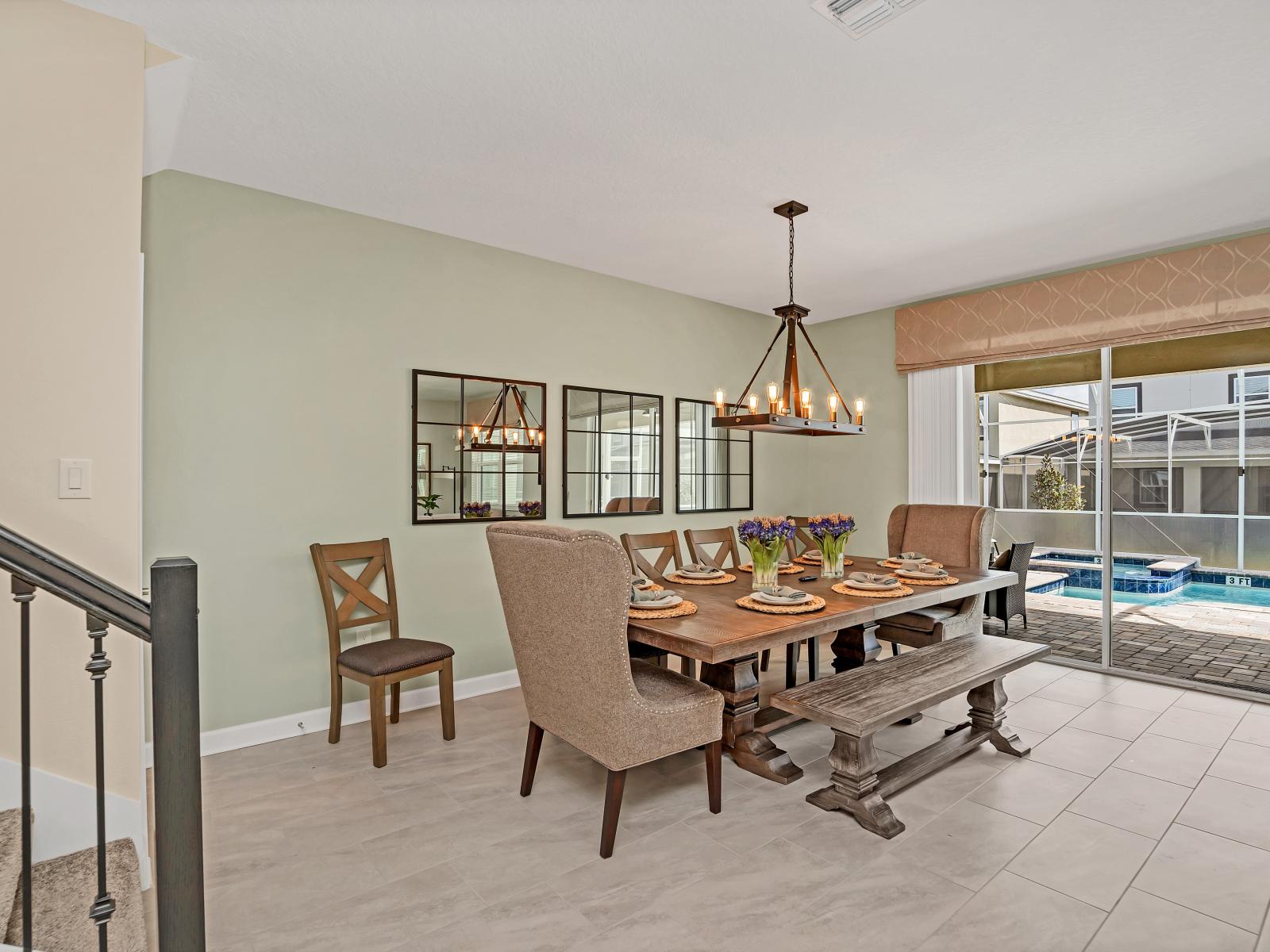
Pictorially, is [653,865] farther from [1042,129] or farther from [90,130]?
[1042,129]

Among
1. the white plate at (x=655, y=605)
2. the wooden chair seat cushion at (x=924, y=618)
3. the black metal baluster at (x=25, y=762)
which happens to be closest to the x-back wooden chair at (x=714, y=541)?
the wooden chair seat cushion at (x=924, y=618)

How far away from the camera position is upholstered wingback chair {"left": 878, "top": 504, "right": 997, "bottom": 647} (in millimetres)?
3682

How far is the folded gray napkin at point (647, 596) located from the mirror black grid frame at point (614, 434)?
5.78ft

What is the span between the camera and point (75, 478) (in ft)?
6.68

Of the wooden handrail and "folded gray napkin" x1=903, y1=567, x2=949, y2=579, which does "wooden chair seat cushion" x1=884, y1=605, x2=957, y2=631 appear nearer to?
"folded gray napkin" x1=903, y1=567, x2=949, y2=579

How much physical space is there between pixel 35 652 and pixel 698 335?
4.36 m

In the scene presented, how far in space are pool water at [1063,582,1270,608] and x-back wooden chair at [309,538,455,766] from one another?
421cm

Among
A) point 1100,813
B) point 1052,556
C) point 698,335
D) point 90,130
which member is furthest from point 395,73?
point 1052,556

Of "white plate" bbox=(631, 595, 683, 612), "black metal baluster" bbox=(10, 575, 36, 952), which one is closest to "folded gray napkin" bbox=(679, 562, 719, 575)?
"white plate" bbox=(631, 595, 683, 612)

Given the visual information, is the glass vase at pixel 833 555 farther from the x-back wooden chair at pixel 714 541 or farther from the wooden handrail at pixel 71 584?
the wooden handrail at pixel 71 584

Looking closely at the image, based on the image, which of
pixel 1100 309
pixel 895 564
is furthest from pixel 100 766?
pixel 1100 309

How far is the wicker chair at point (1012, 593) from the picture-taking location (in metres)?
4.73

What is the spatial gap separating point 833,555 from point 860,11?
7.71ft

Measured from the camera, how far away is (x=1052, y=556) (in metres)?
4.77
